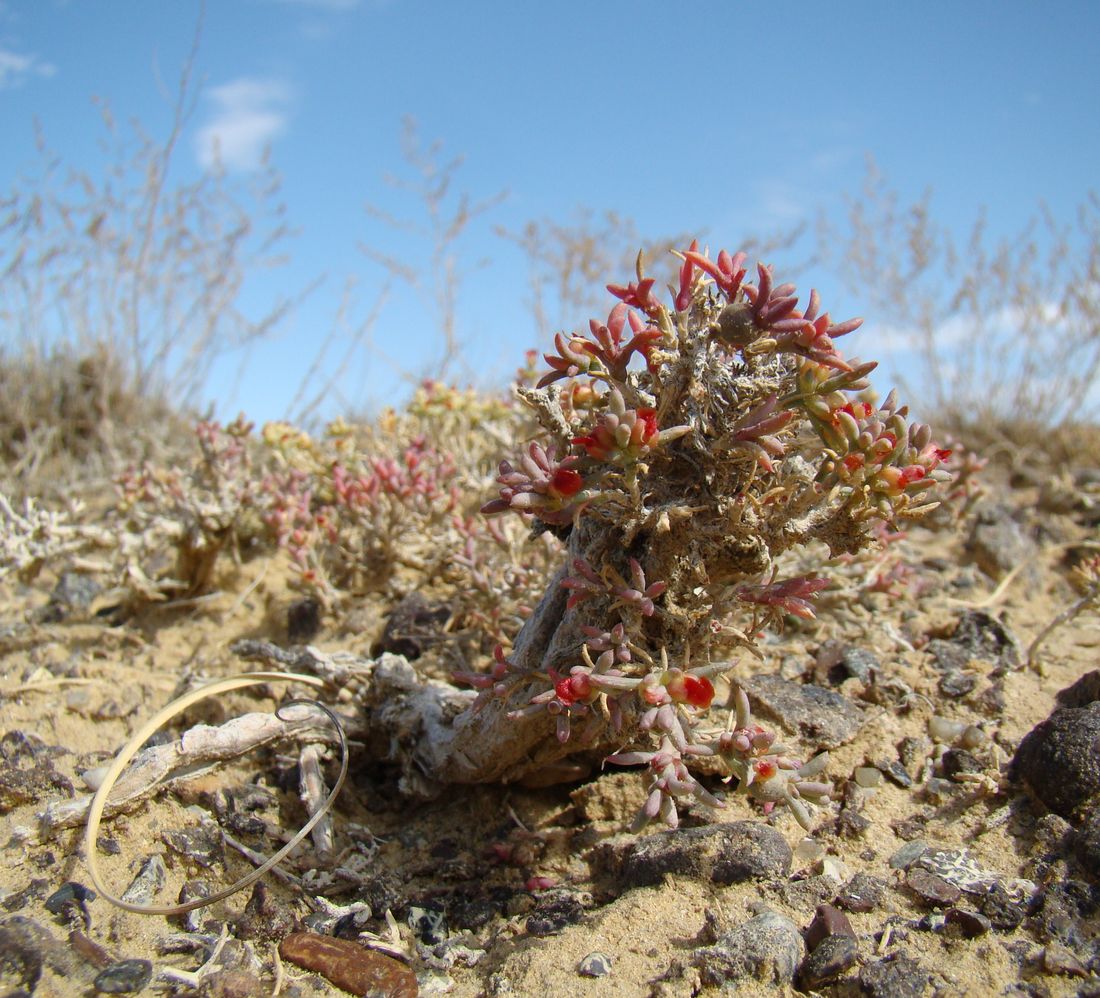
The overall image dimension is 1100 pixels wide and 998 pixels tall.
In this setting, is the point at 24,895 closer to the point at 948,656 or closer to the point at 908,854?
the point at 908,854

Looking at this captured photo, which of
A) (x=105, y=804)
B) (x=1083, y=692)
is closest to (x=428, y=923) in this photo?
(x=105, y=804)

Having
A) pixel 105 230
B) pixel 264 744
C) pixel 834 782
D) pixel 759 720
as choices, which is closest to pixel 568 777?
pixel 759 720

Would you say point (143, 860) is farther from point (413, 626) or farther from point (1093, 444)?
point (1093, 444)

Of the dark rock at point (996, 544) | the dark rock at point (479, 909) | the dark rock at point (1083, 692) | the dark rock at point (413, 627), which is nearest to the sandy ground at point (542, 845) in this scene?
the dark rock at point (479, 909)

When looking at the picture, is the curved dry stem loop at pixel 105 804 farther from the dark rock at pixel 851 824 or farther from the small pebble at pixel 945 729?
the small pebble at pixel 945 729

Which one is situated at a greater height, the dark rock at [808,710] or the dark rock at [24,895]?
the dark rock at [24,895]
